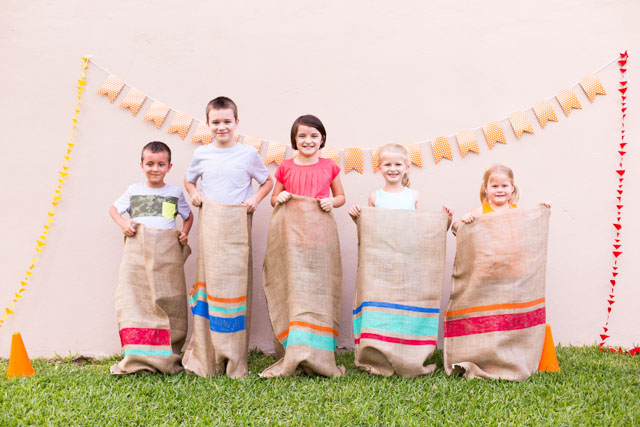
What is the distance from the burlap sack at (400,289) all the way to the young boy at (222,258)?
61cm

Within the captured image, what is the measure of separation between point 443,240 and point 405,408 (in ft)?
2.89

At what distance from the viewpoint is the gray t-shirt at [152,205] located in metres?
3.01

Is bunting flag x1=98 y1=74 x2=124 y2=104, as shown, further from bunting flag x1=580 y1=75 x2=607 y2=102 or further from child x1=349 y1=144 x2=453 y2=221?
bunting flag x1=580 y1=75 x2=607 y2=102

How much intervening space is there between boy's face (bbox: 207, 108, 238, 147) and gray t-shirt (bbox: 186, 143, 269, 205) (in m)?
0.08

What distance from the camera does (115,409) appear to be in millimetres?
2350

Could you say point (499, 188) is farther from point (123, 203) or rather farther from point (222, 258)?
point (123, 203)

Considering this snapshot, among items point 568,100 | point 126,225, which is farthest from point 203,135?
point 568,100

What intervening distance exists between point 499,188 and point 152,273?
1869mm

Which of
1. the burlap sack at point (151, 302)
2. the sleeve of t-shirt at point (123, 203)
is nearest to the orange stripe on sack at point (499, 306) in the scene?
the burlap sack at point (151, 302)

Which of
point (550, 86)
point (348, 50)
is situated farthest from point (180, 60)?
point (550, 86)

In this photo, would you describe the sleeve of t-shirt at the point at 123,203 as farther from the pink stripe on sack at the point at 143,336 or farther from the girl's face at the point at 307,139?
the girl's face at the point at 307,139

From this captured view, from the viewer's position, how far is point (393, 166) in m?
2.91

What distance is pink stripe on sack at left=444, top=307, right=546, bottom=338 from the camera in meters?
2.71

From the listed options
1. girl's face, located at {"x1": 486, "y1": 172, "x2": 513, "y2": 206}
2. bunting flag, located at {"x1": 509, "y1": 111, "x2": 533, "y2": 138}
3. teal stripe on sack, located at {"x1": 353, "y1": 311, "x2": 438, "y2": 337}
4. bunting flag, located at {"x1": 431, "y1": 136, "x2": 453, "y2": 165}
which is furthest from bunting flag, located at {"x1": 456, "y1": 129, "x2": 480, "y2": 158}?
teal stripe on sack, located at {"x1": 353, "y1": 311, "x2": 438, "y2": 337}
